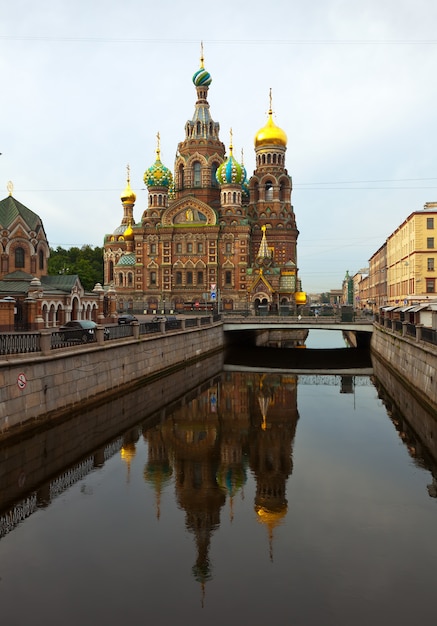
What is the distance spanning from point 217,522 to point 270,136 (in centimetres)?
7508

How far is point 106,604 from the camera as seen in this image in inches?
363

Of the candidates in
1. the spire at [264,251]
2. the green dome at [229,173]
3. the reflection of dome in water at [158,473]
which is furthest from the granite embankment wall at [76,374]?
the green dome at [229,173]

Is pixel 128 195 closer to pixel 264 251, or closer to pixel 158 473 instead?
pixel 264 251

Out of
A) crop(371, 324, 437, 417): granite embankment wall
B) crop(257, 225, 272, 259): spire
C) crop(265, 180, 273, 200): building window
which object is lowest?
crop(371, 324, 437, 417): granite embankment wall

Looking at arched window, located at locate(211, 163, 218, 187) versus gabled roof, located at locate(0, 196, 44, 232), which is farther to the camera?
arched window, located at locate(211, 163, 218, 187)

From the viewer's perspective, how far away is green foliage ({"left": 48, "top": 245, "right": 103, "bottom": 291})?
87250 millimetres

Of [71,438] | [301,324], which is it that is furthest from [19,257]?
[71,438]

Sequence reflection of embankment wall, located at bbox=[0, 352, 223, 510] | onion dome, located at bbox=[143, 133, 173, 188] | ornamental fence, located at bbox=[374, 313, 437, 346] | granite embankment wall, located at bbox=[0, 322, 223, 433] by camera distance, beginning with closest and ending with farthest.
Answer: reflection of embankment wall, located at bbox=[0, 352, 223, 510]
granite embankment wall, located at bbox=[0, 322, 223, 433]
ornamental fence, located at bbox=[374, 313, 437, 346]
onion dome, located at bbox=[143, 133, 173, 188]

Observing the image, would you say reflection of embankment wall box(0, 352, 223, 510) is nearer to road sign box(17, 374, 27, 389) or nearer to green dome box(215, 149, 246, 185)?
road sign box(17, 374, 27, 389)

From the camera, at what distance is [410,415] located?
77.6 ft

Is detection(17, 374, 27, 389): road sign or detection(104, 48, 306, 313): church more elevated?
detection(104, 48, 306, 313): church

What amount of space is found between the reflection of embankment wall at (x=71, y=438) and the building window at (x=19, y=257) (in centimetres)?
1974

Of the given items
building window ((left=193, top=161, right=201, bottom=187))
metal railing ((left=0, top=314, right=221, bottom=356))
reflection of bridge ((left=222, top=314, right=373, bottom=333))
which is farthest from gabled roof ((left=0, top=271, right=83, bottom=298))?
building window ((left=193, top=161, right=201, bottom=187))

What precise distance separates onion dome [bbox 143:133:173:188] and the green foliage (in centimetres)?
1912
